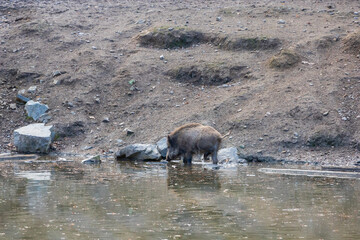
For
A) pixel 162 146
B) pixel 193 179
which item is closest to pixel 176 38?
pixel 162 146

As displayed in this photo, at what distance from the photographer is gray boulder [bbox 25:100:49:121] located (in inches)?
794

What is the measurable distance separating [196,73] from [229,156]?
5.76 metres

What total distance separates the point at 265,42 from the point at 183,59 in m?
3.27

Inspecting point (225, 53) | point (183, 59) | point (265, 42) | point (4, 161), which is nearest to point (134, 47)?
point (183, 59)

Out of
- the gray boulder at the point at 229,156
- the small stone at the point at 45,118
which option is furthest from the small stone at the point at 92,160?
the small stone at the point at 45,118

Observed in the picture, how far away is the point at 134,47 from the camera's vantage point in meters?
23.8

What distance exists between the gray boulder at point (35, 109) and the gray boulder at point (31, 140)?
1.96 meters

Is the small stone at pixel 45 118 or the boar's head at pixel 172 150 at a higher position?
the small stone at pixel 45 118

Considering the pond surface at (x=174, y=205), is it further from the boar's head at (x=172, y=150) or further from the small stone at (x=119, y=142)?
the small stone at (x=119, y=142)

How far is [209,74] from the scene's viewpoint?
837 inches

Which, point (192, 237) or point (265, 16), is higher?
point (265, 16)

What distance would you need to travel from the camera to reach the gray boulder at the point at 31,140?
17.9m

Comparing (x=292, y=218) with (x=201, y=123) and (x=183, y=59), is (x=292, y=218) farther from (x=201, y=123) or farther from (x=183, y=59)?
(x=183, y=59)

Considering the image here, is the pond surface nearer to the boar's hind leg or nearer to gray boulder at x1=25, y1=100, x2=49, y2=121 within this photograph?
the boar's hind leg
